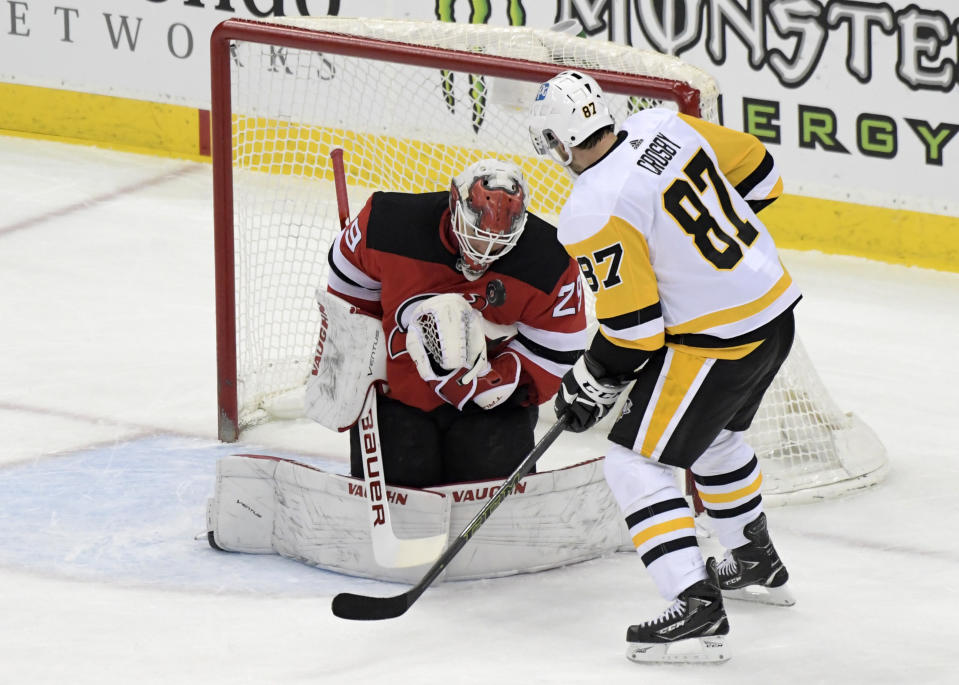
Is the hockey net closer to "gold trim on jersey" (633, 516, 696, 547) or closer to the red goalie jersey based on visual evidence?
the red goalie jersey

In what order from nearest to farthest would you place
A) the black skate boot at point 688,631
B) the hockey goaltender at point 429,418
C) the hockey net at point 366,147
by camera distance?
→ the black skate boot at point 688,631, the hockey goaltender at point 429,418, the hockey net at point 366,147

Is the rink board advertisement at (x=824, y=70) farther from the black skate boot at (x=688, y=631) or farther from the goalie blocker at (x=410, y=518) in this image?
the black skate boot at (x=688, y=631)

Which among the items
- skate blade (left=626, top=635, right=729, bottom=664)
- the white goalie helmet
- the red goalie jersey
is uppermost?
the white goalie helmet

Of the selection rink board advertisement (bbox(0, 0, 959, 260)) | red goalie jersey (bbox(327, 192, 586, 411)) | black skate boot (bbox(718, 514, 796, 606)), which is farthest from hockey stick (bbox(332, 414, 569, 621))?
rink board advertisement (bbox(0, 0, 959, 260))

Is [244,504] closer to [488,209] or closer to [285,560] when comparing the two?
[285,560]

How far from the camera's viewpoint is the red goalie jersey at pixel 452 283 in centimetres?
350

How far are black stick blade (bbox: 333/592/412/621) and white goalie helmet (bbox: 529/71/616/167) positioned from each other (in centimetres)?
87

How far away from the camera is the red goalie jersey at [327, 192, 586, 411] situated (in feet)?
11.5

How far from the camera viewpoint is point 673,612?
3.08 meters

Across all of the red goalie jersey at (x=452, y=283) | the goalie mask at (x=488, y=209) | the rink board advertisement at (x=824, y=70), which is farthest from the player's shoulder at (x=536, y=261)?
the rink board advertisement at (x=824, y=70)

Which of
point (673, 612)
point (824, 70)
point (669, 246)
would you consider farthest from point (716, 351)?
point (824, 70)

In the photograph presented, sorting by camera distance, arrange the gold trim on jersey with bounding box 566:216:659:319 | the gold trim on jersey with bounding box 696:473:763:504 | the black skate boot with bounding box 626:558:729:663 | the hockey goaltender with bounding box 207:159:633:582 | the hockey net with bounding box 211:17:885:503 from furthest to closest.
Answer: the hockey net with bounding box 211:17:885:503 → the hockey goaltender with bounding box 207:159:633:582 → the gold trim on jersey with bounding box 696:473:763:504 → the black skate boot with bounding box 626:558:729:663 → the gold trim on jersey with bounding box 566:216:659:319

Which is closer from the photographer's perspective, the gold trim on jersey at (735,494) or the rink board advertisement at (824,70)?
the gold trim on jersey at (735,494)

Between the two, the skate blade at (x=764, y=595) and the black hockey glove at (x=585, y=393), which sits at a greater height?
the black hockey glove at (x=585, y=393)
